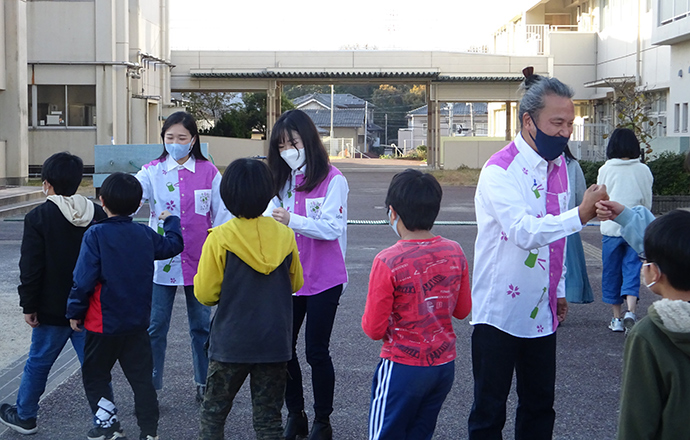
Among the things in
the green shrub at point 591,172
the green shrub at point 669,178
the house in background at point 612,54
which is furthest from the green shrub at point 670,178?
the house in background at point 612,54

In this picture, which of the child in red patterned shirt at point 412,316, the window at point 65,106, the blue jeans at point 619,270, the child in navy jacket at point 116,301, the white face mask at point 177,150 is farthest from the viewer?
the window at point 65,106

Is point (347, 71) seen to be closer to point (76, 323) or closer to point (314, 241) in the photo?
point (314, 241)

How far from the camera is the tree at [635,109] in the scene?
20.9 meters

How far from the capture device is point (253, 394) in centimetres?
370

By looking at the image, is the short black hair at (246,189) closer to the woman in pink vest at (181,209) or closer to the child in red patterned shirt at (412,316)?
the child in red patterned shirt at (412,316)

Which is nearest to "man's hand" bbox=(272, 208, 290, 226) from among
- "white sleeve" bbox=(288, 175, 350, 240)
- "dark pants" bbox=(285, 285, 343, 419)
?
"white sleeve" bbox=(288, 175, 350, 240)

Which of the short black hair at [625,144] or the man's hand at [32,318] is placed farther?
the short black hair at [625,144]

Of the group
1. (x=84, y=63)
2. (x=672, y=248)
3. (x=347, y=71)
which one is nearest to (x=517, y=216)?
(x=672, y=248)

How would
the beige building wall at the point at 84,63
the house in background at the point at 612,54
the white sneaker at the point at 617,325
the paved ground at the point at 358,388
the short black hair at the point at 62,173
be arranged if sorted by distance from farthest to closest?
the beige building wall at the point at 84,63 → the house in background at the point at 612,54 → the white sneaker at the point at 617,325 → the paved ground at the point at 358,388 → the short black hair at the point at 62,173

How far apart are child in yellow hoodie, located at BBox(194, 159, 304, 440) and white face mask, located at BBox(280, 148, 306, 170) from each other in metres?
0.60

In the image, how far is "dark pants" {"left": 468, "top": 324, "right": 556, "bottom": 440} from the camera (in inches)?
136

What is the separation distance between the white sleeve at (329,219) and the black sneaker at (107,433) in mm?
1468

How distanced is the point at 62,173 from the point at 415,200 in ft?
7.27

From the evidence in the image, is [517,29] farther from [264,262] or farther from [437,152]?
[264,262]
